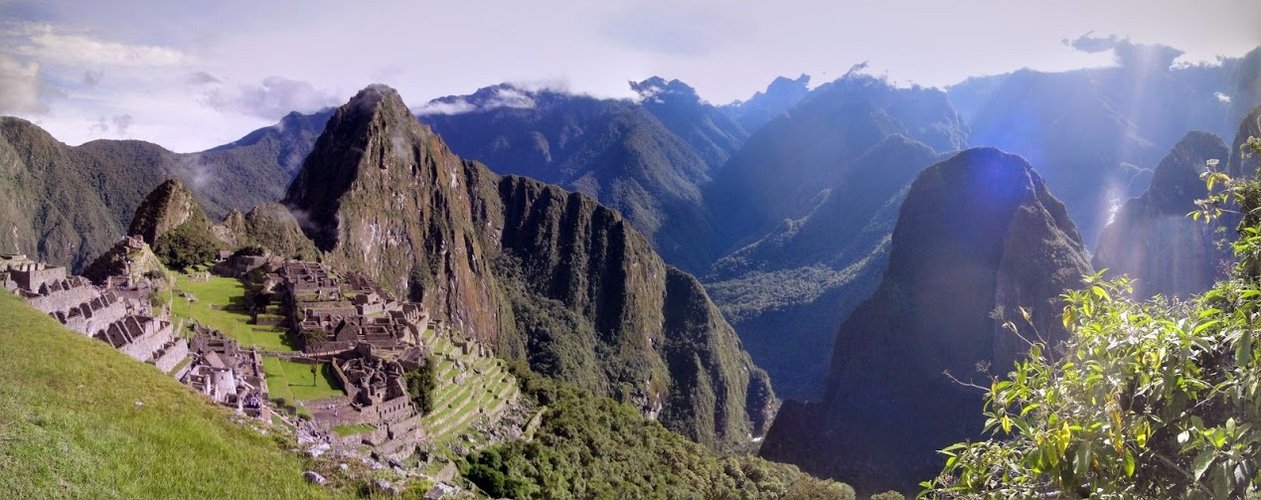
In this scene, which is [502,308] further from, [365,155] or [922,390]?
[922,390]

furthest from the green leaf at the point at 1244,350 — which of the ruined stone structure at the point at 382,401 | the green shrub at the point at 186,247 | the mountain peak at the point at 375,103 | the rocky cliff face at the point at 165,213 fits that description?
the mountain peak at the point at 375,103

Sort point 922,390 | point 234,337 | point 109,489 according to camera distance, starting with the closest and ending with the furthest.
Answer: point 109,489 < point 234,337 < point 922,390

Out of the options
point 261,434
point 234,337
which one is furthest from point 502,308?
point 261,434

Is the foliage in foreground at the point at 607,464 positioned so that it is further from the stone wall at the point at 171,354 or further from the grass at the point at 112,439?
the grass at the point at 112,439

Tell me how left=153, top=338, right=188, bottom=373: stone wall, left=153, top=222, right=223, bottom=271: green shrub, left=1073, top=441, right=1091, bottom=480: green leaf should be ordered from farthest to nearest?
left=153, top=222, right=223, bottom=271: green shrub, left=153, top=338, right=188, bottom=373: stone wall, left=1073, top=441, right=1091, bottom=480: green leaf

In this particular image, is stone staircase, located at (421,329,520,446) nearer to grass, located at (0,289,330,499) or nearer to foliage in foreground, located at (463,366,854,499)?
foliage in foreground, located at (463,366,854,499)

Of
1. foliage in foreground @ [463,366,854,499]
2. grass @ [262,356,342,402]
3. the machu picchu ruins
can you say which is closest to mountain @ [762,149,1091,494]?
foliage in foreground @ [463,366,854,499]

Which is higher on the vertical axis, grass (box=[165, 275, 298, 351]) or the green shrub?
the green shrub
